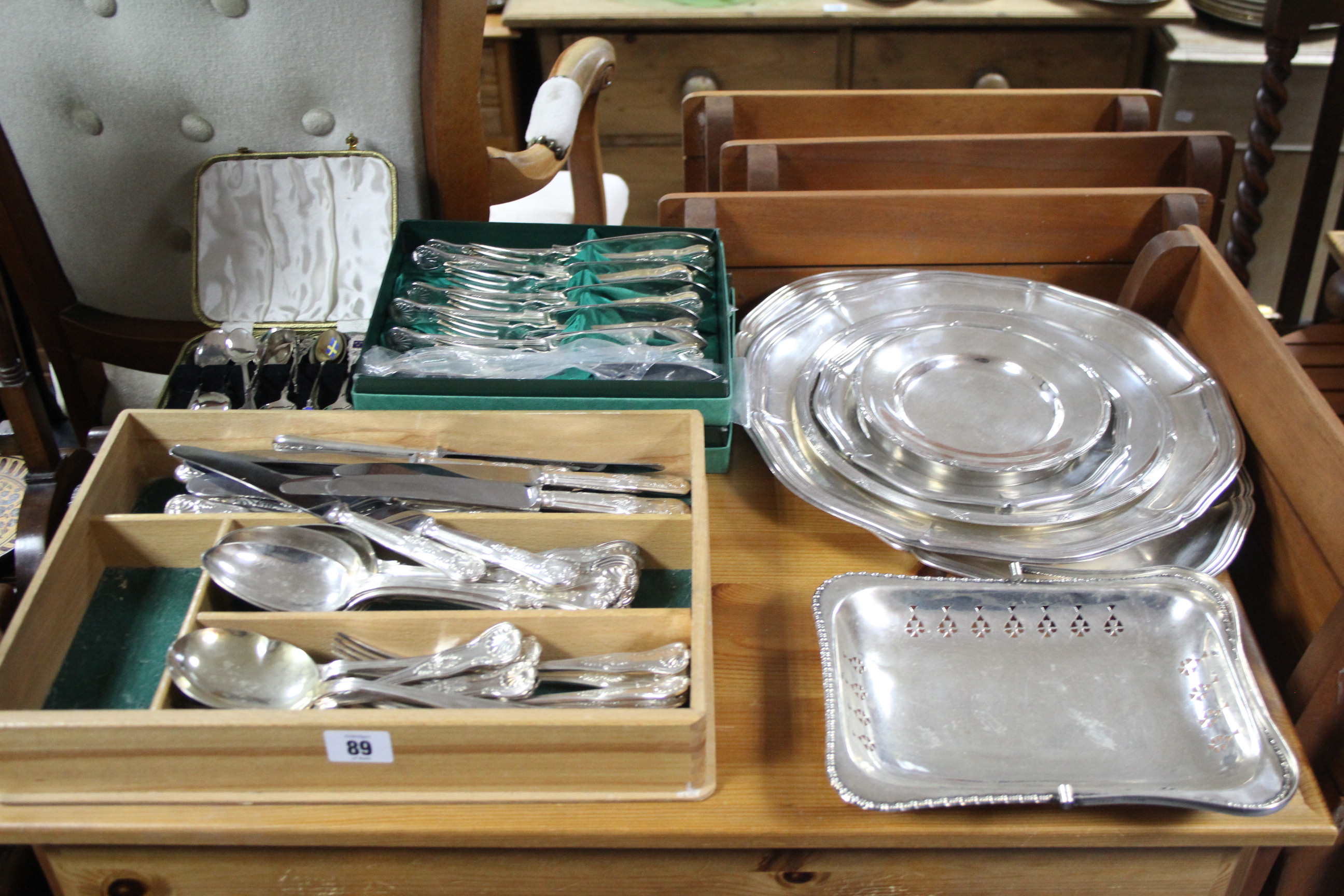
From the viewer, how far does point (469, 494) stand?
77 cm

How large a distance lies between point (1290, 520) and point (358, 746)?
2.09 ft

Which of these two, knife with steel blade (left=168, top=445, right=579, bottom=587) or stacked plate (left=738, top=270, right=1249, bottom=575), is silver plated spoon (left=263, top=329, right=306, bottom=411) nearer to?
knife with steel blade (left=168, top=445, right=579, bottom=587)

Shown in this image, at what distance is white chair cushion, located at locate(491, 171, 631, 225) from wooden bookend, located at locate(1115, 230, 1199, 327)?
88cm

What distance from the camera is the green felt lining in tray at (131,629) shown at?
663 millimetres

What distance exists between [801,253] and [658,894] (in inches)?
23.4

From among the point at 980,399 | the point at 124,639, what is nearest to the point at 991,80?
the point at 980,399

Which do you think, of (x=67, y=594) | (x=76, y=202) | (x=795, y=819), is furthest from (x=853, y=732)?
(x=76, y=202)

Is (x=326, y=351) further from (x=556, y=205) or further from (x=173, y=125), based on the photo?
(x=556, y=205)

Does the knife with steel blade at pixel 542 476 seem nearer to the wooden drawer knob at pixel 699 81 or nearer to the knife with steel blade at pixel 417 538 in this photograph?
the knife with steel blade at pixel 417 538

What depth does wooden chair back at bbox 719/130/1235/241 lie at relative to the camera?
1101mm

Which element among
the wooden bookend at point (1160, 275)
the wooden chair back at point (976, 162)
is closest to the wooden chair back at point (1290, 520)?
the wooden bookend at point (1160, 275)

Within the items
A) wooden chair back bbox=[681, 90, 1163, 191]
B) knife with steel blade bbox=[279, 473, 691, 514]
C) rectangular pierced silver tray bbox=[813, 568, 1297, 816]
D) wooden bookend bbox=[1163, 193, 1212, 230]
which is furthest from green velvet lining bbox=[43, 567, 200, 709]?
wooden bookend bbox=[1163, 193, 1212, 230]

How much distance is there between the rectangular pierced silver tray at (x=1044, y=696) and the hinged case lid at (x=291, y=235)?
719 millimetres

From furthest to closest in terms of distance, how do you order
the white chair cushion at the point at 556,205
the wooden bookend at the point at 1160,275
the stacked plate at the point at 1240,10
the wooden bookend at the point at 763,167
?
the stacked plate at the point at 1240,10, the white chair cushion at the point at 556,205, the wooden bookend at the point at 763,167, the wooden bookend at the point at 1160,275
